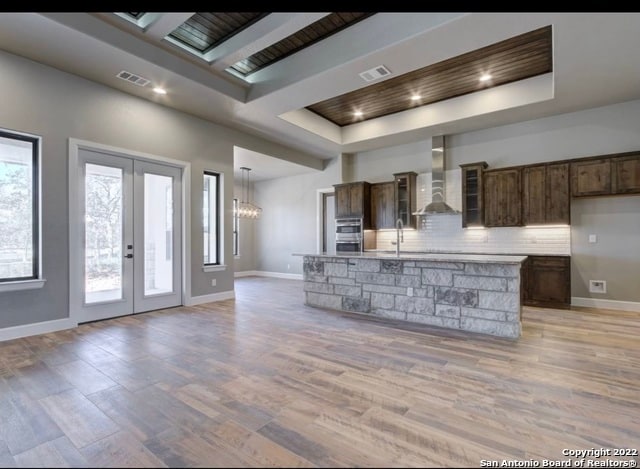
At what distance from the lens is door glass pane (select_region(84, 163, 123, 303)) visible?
4375 millimetres

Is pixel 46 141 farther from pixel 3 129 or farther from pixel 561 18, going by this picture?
pixel 561 18

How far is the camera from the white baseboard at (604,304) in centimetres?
504

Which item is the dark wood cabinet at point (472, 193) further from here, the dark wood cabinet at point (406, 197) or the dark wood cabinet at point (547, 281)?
the dark wood cabinet at point (547, 281)

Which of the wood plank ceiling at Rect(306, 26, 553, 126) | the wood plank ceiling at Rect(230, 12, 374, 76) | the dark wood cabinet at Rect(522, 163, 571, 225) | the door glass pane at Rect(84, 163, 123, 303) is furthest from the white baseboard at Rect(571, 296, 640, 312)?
the door glass pane at Rect(84, 163, 123, 303)

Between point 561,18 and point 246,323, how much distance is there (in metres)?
4.87

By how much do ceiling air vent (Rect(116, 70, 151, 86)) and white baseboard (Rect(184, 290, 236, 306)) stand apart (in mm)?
3386

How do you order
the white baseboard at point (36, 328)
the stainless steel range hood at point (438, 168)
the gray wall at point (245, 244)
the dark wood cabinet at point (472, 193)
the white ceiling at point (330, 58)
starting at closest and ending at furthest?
the white ceiling at point (330, 58)
the white baseboard at point (36, 328)
the dark wood cabinet at point (472, 193)
the stainless steel range hood at point (438, 168)
the gray wall at point (245, 244)

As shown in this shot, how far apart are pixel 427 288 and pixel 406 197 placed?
3.25 meters

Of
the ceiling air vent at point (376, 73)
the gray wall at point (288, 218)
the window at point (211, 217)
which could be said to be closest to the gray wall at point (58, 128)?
the window at point (211, 217)

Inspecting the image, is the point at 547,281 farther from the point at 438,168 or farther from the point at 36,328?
the point at 36,328

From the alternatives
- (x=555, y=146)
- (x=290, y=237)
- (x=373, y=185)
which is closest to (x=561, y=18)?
(x=555, y=146)

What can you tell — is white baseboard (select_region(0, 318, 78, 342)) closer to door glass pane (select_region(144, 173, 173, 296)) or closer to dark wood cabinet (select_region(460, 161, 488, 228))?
door glass pane (select_region(144, 173, 173, 296))

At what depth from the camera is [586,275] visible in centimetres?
538

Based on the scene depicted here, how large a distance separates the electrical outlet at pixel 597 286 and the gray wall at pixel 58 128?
24.0 ft
